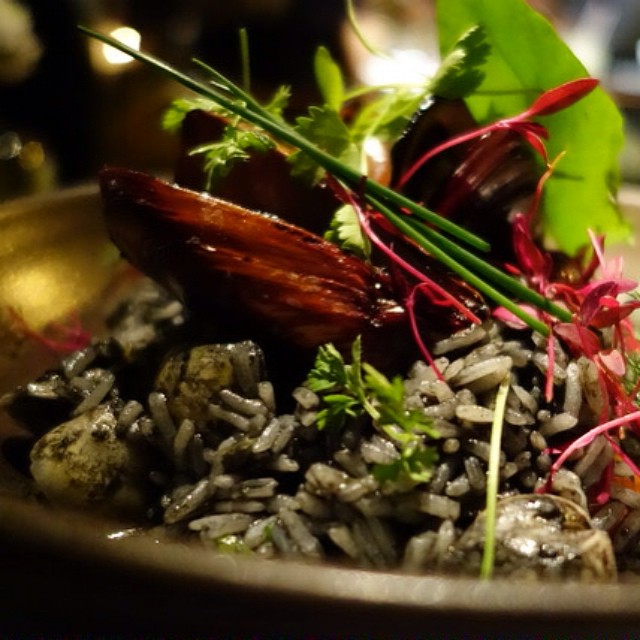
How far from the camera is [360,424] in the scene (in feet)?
4.23

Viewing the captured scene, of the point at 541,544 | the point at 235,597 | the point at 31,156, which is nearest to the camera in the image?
the point at 235,597

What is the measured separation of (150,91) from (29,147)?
2.45 feet

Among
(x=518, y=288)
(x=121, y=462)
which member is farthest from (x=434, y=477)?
(x=121, y=462)

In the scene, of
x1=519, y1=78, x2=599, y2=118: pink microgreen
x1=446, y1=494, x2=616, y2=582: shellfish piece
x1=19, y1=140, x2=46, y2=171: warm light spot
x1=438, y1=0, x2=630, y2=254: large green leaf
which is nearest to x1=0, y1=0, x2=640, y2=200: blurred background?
x1=19, y1=140, x2=46, y2=171: warm light spot

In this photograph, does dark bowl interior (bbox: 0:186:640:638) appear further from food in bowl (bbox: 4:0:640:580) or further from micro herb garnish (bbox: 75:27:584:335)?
micro herb garnish (bbox: 75:27:584:335)

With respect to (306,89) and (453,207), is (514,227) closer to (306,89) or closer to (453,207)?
(453,207)

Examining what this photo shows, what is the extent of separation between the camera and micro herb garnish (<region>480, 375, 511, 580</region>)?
1.08 metres

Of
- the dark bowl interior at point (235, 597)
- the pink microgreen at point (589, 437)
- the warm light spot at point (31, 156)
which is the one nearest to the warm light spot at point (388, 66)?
the warm light spot at point (31, 156)

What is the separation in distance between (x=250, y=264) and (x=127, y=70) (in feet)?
10.4

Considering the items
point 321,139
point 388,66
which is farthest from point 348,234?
point 388,66

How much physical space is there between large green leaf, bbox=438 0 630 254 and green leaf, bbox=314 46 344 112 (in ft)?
0.83

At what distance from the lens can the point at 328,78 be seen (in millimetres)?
1901

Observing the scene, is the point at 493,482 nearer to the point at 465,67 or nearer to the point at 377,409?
the point at 377,409

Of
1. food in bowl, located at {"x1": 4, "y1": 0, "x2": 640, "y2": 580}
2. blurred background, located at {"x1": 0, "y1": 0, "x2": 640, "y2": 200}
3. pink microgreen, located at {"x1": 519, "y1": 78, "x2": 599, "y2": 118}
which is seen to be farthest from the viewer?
blurred background, located at {"x1": 0, "y1": 0, "x2": 640, "y2": 200}
